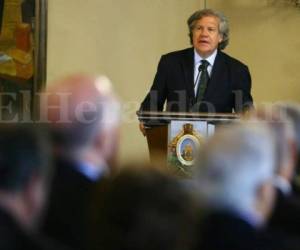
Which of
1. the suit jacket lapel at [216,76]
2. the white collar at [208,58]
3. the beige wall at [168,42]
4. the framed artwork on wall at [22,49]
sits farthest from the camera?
the beige wall at [168,42]

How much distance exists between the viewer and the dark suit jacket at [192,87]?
4.09 metres

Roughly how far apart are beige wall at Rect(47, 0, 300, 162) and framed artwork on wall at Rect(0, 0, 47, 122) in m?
0.48

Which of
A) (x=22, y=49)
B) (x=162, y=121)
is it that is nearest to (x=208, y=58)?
(x=162, y=121)

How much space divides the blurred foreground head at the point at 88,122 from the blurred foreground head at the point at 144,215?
7 centimetres

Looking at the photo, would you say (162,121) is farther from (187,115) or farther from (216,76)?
(216,76)

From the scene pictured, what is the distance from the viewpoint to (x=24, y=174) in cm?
114

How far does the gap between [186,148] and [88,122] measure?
232 centimetres

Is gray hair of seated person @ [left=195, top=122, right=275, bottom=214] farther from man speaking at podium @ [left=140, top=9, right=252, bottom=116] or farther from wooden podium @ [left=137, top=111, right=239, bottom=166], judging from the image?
man speaking at podium @ [left=140, top=9, right=252, bottom=116]

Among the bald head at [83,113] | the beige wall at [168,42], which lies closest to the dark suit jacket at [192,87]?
the beige wall at [168,42]

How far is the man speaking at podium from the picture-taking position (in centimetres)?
410

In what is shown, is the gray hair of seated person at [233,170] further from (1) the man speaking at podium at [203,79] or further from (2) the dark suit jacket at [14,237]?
(1) the man speaking at podium at [203,79]

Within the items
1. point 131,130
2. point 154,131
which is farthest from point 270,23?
point 154,131

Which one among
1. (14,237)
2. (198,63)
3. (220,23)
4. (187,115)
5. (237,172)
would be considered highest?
(220,23)

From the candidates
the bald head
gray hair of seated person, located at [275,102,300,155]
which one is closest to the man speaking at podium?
gray hair of seated person, located at [275,102,300,155]
